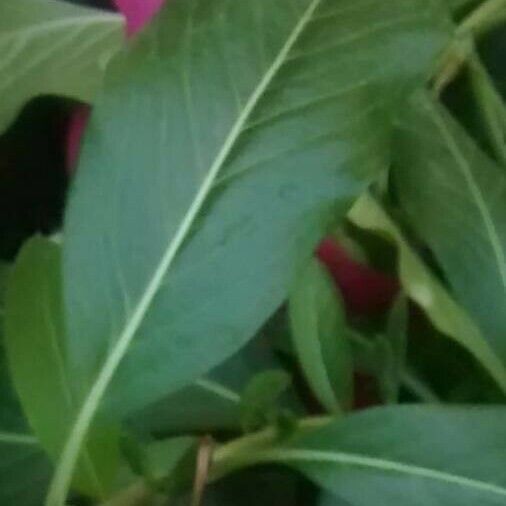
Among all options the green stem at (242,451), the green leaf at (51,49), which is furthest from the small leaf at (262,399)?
the green leaf at (51,49)

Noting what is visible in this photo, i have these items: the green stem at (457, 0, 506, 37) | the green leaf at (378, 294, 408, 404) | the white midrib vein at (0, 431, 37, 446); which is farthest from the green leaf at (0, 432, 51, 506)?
the green stem at (457, 0, 506, 37)

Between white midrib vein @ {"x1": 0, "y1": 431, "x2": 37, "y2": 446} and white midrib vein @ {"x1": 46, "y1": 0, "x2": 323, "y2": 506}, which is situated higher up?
white midrib vein @ {"x1": 46, "y1": 0, "x2": 323, "y2": 506}

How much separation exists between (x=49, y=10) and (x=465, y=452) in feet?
0.85

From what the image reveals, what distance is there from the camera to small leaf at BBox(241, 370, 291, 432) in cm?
37

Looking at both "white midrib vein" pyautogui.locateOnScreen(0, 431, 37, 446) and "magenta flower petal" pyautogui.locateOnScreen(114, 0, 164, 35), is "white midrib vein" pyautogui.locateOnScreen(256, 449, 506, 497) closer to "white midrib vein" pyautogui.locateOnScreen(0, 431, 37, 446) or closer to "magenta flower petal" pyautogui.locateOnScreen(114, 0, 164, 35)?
"white midrib vein" pyautogui.locateOnScreen(0, 431, 37, 446)

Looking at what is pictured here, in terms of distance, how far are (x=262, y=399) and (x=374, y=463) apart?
0.04 meters

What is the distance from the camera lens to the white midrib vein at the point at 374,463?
0.36 meters

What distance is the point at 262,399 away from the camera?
37 cm

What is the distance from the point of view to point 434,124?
45 cm

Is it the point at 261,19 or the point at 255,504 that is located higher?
the point at 261,19

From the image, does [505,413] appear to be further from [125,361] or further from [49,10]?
[49,10]

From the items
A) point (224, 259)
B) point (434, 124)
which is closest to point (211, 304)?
point (224, 259)

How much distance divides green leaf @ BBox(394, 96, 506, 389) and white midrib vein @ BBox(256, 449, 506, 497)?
0.07m

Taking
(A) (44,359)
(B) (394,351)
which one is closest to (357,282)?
(B) (394,351)
